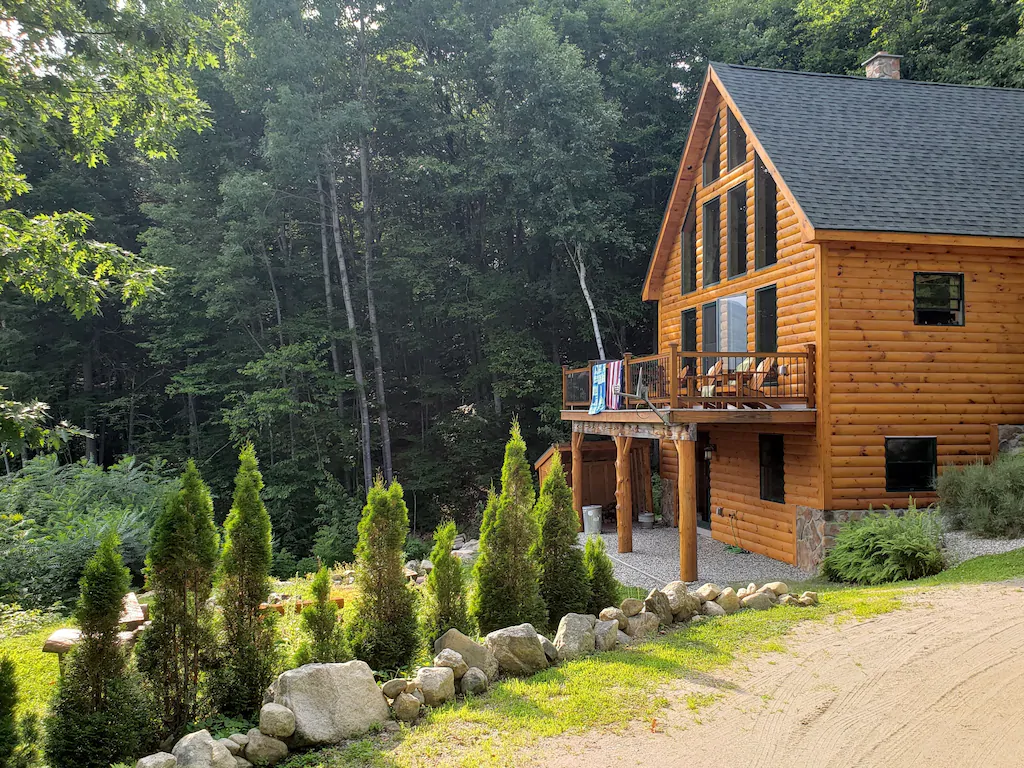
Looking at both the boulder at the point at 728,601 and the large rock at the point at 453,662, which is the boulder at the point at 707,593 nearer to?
the boulder at the point at 728,601

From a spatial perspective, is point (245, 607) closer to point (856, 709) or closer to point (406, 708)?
point (406, 708)

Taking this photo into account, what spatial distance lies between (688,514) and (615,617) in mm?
4417

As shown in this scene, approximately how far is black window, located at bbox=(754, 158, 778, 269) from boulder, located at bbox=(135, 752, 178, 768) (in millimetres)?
11816

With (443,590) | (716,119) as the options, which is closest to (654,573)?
(443,590)

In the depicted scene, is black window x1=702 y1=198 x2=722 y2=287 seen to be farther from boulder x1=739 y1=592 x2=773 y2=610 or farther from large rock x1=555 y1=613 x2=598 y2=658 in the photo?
large rock x1=555 y1=613 x2=598 y2=658

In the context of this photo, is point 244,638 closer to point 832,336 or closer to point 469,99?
point 832,336

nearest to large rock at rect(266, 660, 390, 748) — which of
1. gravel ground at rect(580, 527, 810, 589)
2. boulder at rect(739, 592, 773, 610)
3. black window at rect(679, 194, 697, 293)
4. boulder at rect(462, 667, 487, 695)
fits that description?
boulder at rect(462, 667, 487, 695)

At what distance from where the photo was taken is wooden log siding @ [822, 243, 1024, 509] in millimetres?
11227

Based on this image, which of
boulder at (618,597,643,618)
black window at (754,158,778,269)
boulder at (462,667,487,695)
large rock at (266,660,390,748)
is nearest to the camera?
large rock at (266,660,390,748)

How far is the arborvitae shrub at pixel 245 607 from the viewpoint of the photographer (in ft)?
16.8

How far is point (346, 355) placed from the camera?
82.6ft

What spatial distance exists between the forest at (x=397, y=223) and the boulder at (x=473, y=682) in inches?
558

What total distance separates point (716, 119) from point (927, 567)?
9984 mm

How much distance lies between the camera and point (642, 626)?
272 inches
